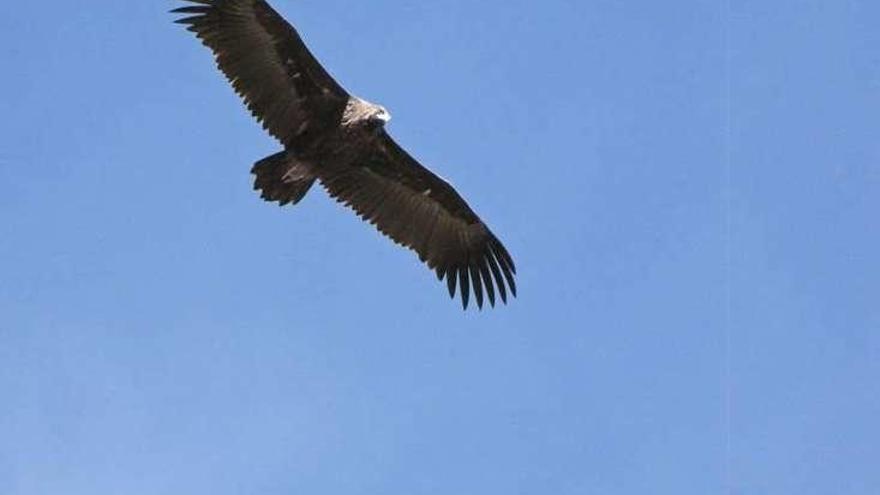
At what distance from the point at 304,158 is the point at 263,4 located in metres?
2.34

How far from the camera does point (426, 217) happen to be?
35250mm

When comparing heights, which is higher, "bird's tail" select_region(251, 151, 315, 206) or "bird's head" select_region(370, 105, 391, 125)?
"bird's head" select_region(370, 105, 391, 125)

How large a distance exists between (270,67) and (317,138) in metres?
1.24

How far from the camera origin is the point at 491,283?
35375 mm

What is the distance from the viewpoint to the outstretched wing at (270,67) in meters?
32.6

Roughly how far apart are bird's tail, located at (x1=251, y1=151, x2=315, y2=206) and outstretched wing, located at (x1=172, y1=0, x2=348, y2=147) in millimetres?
442

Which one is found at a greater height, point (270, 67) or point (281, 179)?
point (270, 67)

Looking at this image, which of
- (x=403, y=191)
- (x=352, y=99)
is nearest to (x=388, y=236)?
(x=403, y=191)

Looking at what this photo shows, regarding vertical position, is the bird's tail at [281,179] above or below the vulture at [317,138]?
below

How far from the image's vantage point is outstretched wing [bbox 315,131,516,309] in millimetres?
34625

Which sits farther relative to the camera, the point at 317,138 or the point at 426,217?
the point at 426,217

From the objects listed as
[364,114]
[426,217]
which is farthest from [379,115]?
[426,217]

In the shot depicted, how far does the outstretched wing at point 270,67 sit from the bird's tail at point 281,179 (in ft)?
1.45

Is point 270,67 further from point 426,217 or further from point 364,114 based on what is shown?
point 426,217
